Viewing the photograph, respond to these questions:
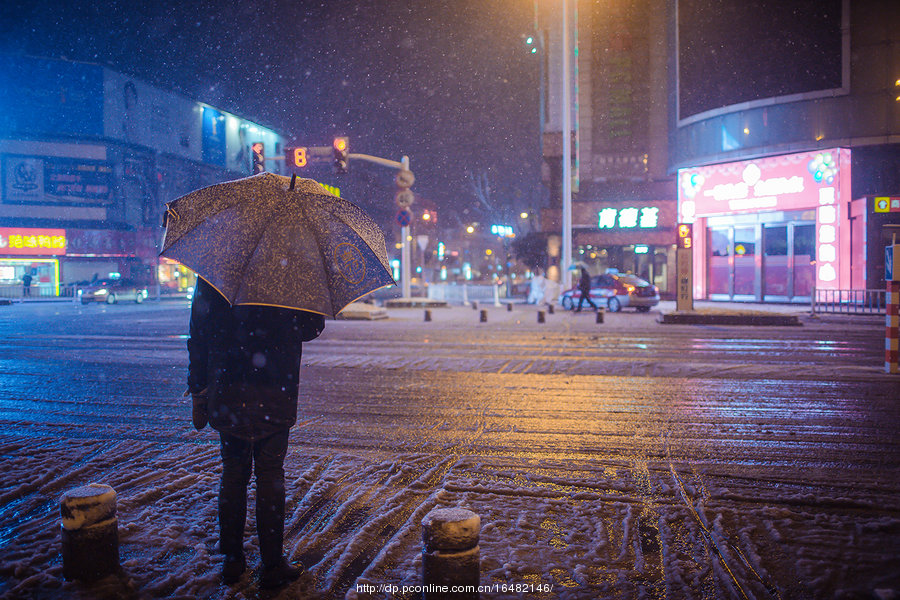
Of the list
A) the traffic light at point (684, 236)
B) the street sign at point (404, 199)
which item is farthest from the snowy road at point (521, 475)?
the street sign at point (404, 199)

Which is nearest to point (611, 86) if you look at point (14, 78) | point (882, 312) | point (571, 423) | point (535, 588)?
point (882, 312)

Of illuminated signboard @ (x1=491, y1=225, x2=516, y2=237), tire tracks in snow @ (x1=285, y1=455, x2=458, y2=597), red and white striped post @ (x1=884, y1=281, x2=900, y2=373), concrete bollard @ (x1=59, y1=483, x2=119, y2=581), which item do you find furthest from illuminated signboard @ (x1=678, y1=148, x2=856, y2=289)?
concrete bollard @ (x1=59, y1=483, x2=119, y2=581)

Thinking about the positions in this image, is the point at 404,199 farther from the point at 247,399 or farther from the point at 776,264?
the point at 247,399

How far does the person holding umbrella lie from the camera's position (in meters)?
2.83

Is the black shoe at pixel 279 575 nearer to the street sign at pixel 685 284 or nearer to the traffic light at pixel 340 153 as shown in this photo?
the street sign at pixel 685 284

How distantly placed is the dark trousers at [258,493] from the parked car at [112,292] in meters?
37.9

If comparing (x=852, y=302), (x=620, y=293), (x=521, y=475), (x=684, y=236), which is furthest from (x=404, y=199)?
(x=521, y=475)

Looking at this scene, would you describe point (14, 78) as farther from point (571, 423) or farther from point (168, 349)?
point (571, 423)

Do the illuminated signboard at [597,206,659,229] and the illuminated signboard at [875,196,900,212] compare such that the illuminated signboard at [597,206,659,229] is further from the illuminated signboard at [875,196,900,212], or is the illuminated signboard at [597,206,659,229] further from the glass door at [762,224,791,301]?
the illuminated signboard at [875,196,900,212]

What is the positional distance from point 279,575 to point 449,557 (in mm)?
958

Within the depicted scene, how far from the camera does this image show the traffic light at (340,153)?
2158 cm

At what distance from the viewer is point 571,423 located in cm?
605

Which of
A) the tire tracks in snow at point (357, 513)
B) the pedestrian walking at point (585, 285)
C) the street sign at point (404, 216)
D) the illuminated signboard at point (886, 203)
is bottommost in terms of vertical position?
the tire tracks in snow at point (357, 513)

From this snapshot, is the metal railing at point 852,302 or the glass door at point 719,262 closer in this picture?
the metal railing at point 852,302
